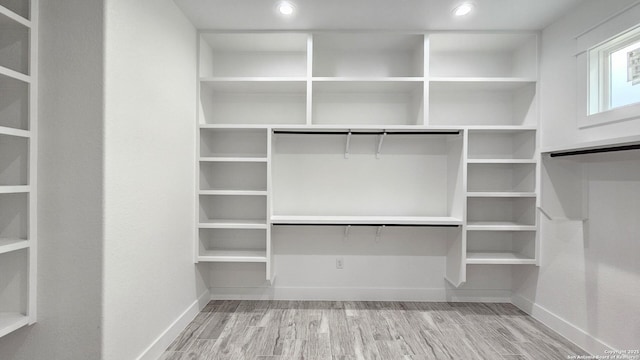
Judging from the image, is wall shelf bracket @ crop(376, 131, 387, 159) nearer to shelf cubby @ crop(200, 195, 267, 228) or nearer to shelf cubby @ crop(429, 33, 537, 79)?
shelf cubby @ crop(429, 33, 537, 79)

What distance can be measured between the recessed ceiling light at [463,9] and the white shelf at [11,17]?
9.02 ft

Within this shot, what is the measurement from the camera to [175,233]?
2459mm

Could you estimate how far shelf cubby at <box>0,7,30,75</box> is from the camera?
5.37 ft

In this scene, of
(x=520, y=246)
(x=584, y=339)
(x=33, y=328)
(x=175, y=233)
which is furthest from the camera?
(x=520, y=246)

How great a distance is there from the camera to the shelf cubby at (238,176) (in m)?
3.17

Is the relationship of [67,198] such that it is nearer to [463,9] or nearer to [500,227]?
[463,9]

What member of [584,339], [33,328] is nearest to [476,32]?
[584,339]

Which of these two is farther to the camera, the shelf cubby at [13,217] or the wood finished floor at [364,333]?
the wood finished floor at [364,333]

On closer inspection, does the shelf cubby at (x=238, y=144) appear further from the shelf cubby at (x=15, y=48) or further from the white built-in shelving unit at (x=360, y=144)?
the shelf cubby at (x=15, y=48)

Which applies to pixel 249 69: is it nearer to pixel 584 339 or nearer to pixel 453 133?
pixel 453 133

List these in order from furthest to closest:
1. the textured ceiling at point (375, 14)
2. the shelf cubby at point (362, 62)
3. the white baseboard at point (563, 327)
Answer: the shelf cubby at point (362, 62) → the textured ceiling at point (375, 14) → the white baseboard at point (563, 327)

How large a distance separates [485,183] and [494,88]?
3.05 feet

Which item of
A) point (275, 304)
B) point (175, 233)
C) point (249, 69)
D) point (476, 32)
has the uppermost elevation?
point (476, 32)

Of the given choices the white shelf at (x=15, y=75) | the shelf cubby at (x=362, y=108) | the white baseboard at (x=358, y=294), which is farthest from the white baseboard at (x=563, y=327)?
the white shelf at (x=15, y=75)
